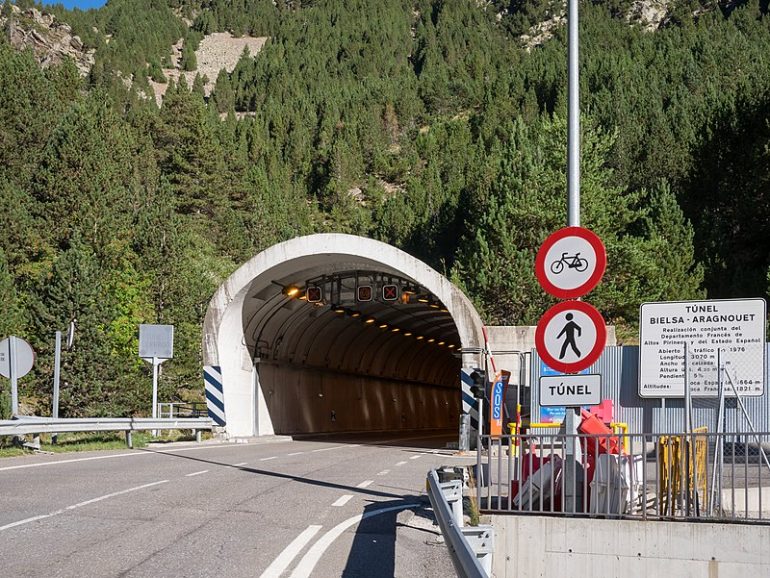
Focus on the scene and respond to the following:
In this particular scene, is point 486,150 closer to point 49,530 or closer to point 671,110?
point 671,110

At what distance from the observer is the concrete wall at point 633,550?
998 cm

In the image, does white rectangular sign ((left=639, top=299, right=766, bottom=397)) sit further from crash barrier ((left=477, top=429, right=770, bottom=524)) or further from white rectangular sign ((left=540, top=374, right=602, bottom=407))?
white rectangular sign ((left=540, top=374, right=602, bottom=407))

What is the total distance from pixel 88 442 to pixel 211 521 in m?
14.9

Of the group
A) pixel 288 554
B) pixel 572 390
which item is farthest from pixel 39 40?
pixel 288 554

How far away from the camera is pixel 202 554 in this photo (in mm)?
8625

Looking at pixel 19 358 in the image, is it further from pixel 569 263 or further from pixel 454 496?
pixel 569 263

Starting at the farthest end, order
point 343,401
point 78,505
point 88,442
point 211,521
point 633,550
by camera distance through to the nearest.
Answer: point 343,401, point 88,442, point 78,505, point 211,521, point 633,550

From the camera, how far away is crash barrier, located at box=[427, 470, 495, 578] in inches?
225

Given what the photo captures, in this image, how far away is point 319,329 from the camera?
3738 cm

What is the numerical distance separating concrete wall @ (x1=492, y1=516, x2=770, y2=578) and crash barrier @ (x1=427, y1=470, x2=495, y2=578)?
1336 mm

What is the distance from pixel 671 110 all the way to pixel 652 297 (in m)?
Result: 26.8

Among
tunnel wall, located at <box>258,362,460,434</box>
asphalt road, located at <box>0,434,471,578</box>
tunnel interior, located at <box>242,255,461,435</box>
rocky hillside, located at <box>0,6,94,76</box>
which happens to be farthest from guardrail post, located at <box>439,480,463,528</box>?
rocky hillside, located at <box>0,6,94,76</box>

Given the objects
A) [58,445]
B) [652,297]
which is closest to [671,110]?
[652,297]

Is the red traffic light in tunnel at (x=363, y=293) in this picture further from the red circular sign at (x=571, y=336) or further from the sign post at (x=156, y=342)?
the red circular sign at (x=571, y=336)
